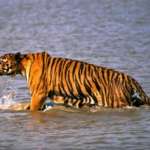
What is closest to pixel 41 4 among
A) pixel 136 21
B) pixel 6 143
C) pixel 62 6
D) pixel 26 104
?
pixel 62 6

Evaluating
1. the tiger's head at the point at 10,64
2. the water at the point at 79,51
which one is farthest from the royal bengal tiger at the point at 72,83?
the water at the point at 79,51

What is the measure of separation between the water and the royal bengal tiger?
26cm

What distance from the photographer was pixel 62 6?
32781 mm

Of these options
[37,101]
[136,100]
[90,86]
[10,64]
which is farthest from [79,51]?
[136,100]

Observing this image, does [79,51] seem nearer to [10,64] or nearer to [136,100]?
[10,64]

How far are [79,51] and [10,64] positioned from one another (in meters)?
5.70

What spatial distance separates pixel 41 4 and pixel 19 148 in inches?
1014

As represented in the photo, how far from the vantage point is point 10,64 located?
465 inches

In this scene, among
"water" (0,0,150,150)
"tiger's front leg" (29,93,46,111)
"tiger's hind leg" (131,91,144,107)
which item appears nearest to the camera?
"water" (0,0,150,150)

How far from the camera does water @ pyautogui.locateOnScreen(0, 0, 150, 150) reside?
942 cm

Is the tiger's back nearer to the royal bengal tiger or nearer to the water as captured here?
the royal bengal tiger

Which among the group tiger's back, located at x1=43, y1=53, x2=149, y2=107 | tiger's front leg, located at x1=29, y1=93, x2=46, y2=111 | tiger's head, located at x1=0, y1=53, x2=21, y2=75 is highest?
tiger's head, located at x1=0, y1=53, x2=21, y2=75

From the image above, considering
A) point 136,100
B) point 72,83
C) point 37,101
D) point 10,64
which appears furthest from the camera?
point 10,64

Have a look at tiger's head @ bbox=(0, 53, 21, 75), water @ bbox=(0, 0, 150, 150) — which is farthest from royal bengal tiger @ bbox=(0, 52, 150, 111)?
water @ bbox=(0, 0, 150, 150)
